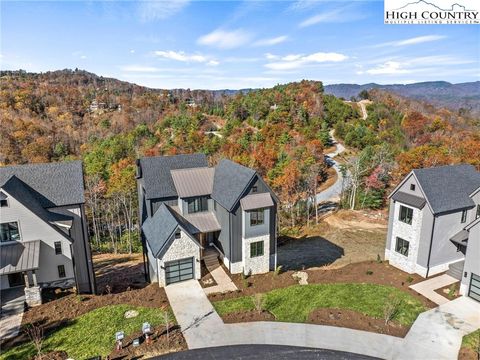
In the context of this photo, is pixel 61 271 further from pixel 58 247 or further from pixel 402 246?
Answer: pixel 402 246

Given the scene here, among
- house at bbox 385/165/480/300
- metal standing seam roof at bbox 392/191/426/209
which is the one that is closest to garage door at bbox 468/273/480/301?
house at bbox 385/165/480/300

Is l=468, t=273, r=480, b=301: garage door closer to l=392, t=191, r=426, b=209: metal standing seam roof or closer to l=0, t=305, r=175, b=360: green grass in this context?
l=392, t=191, r=426, b=209: metal standing seam roof

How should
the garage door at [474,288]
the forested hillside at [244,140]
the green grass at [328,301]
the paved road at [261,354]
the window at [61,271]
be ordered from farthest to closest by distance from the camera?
the forested hillside at [244,140], the window at [61,271], the garage door at [474,288], the green grass at [328,301], the paved road at [261,354]

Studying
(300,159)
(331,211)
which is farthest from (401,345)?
(300,159)

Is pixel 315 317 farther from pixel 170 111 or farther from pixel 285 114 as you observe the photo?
pixel 170 111

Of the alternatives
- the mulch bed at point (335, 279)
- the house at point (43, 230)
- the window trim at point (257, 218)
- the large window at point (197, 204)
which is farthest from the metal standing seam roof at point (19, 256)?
the window trim at point (257, 218)

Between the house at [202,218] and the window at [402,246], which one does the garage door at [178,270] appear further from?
the window at [402,246]

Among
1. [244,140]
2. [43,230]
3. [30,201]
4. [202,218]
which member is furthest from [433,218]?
[244,140]
